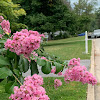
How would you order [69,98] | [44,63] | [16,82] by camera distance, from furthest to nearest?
1. [69,98]
2. [44,63]
3. [16,82]

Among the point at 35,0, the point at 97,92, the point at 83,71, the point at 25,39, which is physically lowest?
the point at 97,92

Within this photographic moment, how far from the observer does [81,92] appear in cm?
364

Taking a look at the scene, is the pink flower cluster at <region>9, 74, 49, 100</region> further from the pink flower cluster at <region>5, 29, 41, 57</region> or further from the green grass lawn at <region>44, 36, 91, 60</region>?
the green grass lawn at <region>44, 36, 91, 60</region>

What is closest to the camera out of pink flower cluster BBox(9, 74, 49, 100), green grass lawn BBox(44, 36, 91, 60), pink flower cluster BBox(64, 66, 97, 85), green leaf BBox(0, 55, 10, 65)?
pink flower cluster BBox(9, 74, 49, 100)

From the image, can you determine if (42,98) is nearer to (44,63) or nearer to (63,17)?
(44,63)

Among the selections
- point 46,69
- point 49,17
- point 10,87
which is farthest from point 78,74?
point 49,17

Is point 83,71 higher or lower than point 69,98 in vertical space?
higher

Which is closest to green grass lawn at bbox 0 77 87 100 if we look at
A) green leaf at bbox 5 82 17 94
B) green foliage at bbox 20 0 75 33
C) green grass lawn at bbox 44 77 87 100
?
green grass lawn at bbox 44 77 87 100

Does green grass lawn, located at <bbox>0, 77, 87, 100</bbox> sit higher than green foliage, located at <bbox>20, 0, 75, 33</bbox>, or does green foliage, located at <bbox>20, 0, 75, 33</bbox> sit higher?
green foliage, located at <bbox>20, 0, 75, 33</bbox>

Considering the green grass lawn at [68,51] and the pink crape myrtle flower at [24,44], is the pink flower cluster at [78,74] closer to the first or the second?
the pink crape myrtle flower at [24,44]

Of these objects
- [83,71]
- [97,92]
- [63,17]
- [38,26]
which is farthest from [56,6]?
[83,71]

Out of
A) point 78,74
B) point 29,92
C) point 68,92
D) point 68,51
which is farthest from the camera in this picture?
point 68,51

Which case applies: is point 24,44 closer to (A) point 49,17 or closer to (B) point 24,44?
(B) point 24,44

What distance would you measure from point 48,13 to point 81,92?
15483mm
